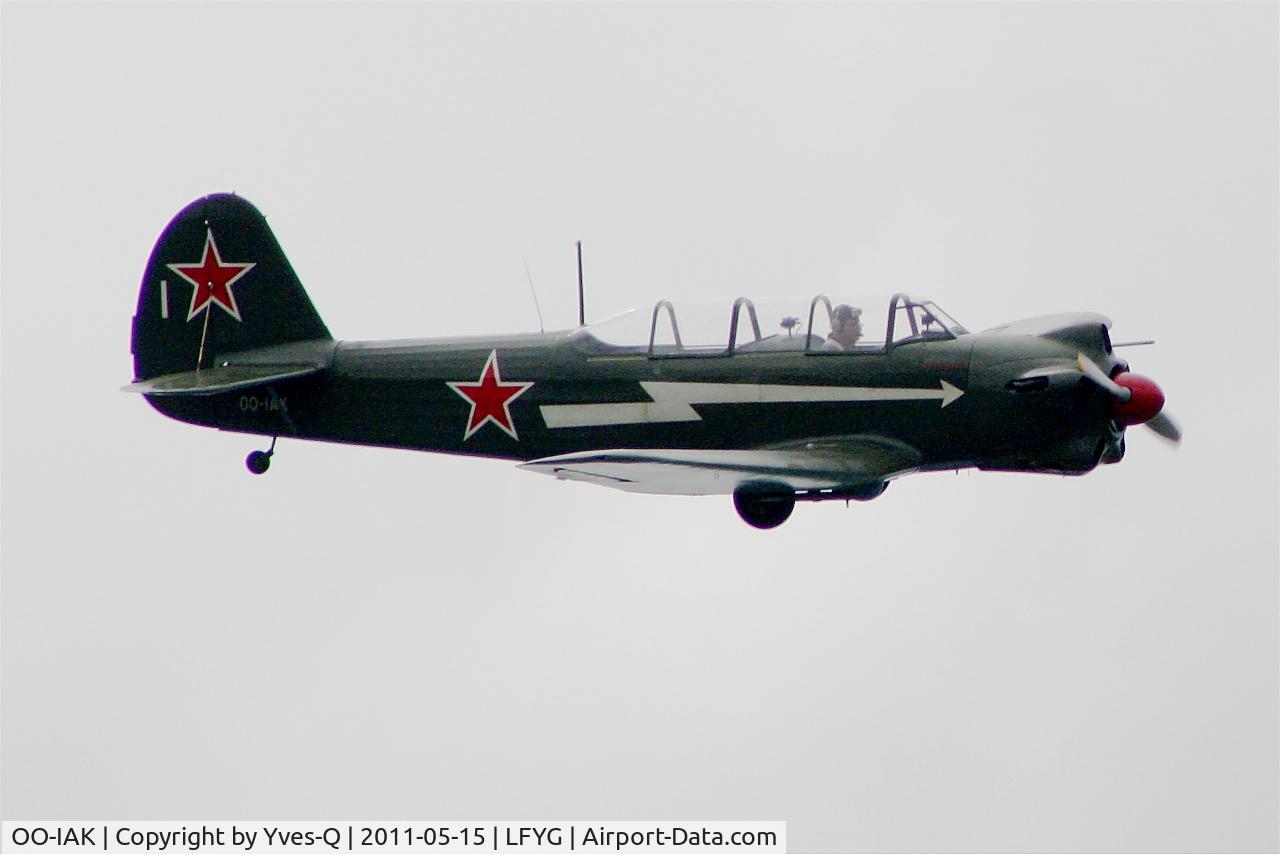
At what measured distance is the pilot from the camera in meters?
19.1

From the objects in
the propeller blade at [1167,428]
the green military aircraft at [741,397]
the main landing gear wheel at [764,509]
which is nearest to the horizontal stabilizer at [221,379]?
the green military aircraft at [741,397]

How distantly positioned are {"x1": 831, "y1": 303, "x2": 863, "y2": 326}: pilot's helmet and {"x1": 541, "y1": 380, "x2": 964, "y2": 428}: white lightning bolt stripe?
549 mm

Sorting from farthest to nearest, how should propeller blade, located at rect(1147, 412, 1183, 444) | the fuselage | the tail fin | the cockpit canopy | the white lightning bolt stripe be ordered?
the tail fin
propeller blade, located at rect(1147, 412, 1183, 444)
the cockpit canopy
the white lightning bolt stripe
the fuselage

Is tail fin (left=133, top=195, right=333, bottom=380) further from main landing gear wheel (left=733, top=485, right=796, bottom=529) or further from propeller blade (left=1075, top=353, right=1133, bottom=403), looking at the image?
propeller blade (left=1075, top=353, right=1133, bottom=403)

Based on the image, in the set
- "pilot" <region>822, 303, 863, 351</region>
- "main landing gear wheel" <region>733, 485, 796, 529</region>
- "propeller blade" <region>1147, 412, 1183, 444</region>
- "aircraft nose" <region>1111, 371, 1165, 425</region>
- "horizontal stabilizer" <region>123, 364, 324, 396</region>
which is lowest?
"main landing gear wheel" <region>733, 485, 796, 529</region>

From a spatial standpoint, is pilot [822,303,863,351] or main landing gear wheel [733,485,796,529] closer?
main landing gear wheel [733,485,796,529]

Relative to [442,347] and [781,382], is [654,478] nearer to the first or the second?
[781,382]

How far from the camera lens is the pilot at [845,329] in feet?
62.6

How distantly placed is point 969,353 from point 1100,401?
1.05 meters

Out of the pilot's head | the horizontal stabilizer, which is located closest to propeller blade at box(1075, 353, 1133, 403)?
the pilot's head

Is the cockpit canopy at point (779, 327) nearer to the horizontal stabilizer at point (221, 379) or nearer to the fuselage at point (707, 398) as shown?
the fuselage at point (707, 398)

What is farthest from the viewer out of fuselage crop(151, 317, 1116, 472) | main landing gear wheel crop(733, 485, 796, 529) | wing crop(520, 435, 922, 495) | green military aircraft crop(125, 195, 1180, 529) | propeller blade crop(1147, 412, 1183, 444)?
propeller blade crop(1147, 412, 1183, 444)

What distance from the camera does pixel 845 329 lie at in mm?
19125

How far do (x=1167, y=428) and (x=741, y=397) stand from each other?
3.64m
